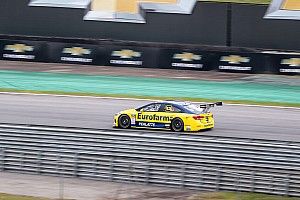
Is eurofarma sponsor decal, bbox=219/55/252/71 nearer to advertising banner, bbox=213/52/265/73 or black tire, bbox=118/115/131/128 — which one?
advertising banner, bbox=213/52/265/73

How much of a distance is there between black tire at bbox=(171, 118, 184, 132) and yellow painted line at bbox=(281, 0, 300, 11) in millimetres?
16870

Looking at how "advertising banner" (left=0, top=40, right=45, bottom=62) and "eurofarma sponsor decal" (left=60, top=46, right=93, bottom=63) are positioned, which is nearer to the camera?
"eurofarma sponsor decal" (left=60, top=46, right=93, bottom=63)

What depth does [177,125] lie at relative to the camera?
2622cm

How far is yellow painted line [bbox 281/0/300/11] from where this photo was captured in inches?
1628

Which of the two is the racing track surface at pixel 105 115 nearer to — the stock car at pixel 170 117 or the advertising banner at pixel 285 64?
the stock car at pixel 170 117

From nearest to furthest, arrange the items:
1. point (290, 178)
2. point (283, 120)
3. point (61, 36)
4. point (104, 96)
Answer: point (290, 178), point (283, 120), point (104, 96), point (61, 36)

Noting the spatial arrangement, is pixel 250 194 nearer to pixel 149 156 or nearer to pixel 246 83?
pixel 149 156

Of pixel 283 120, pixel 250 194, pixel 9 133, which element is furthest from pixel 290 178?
pixel 283 120

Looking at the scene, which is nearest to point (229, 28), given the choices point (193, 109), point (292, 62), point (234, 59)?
point (234, 59)

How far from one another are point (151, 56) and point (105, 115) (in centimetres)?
980

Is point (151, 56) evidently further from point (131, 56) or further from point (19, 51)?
point (19, 51)

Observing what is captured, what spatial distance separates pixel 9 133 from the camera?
2239 centimetres

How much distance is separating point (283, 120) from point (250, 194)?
934 centimetres

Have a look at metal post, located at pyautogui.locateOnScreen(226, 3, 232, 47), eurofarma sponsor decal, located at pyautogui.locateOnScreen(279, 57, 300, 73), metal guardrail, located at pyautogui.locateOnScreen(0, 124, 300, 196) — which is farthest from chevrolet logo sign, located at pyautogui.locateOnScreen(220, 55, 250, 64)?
metal guardrail, located at pyautogui.locateOnScreen(0, 124, 300, 196)
